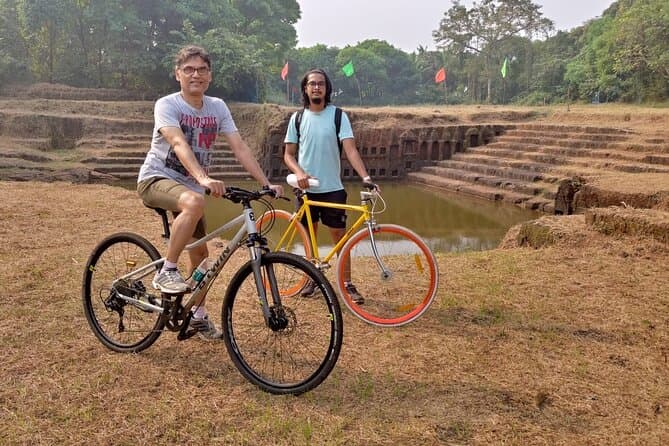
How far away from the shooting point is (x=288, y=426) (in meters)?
2.37

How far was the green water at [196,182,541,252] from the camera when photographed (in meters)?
9.87

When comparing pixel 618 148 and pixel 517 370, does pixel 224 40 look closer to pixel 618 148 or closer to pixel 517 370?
pixel 618 148

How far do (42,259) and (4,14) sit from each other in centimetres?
2944

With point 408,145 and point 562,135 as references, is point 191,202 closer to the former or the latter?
point 562,135

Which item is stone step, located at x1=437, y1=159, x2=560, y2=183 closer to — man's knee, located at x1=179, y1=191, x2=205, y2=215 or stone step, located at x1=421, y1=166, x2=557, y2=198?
stone step, located at x1=421, y1=166, x2=557, y2=198

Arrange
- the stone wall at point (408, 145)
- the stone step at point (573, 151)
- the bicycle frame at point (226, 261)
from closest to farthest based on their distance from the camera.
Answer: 1. the bicycle frame at point (226, 261)
2. the stone step at point (573, 151)
3. the stone wall at point (408, 145)

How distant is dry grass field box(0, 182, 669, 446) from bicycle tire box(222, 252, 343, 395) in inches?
4.6

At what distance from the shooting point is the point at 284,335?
271cm

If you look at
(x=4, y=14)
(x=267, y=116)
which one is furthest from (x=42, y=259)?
(x=4, y=14)

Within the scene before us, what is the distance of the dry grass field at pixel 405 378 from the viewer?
7.75ft

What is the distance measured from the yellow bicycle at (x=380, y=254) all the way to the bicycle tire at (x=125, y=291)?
2.43 ft

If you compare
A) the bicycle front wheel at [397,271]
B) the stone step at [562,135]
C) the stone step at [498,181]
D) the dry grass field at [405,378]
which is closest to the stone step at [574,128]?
the stone step at [562,135]

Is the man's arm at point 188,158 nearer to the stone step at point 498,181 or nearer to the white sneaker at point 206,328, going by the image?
the white sneaker at point 206,328

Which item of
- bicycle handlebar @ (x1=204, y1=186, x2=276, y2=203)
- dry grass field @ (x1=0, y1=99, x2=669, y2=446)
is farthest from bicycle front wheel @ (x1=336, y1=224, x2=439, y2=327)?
bicycle handlebar @ (x1=204, y1=186, x2=276, y2=203)
